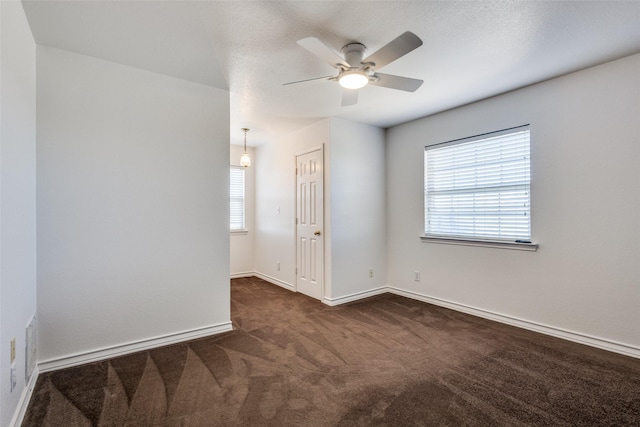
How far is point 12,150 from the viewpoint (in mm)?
1718

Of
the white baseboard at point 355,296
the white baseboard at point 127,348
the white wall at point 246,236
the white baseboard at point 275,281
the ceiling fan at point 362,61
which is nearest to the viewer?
the ceiling fan at point 362,61

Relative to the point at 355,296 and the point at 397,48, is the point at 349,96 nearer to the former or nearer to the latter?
the point at 397,48

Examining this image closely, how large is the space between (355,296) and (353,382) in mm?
2034

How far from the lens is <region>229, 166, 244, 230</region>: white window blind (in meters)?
5.63

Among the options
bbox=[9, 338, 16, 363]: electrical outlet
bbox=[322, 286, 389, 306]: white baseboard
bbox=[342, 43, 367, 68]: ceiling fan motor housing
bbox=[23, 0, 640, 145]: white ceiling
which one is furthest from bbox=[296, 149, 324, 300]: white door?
bbox=[9, 338, 16, 363]: electrical outlet

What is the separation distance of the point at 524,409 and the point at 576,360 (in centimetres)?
100

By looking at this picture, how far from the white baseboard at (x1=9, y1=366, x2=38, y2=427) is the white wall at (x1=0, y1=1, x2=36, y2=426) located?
45 mm

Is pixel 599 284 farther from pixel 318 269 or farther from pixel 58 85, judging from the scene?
pixel 58 85

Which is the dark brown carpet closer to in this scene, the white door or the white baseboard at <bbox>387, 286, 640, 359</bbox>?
the white baseboard at <bbox>387, 286, 640, 359</bbox>

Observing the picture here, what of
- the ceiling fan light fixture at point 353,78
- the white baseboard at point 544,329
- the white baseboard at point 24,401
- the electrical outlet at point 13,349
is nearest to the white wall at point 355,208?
the white baseboard at point 544,329

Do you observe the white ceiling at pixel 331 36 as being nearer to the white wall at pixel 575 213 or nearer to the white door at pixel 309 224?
the white wall at pixel 575 213

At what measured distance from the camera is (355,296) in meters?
4.17

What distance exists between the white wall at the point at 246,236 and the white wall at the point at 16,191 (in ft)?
11.2

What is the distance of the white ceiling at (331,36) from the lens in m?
1.88
